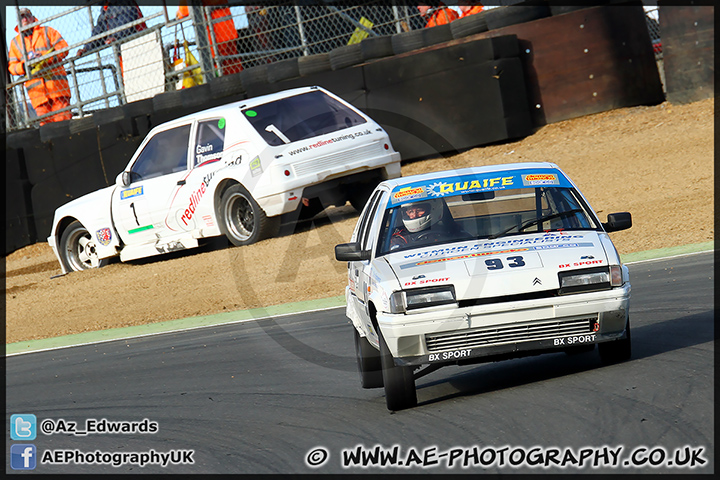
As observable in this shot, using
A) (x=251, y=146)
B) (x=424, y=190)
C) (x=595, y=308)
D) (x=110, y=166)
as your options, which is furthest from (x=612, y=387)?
(x=110, y=166)

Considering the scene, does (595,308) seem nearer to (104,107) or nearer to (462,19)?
(462,19)

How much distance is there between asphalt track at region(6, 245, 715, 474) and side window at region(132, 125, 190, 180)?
15.0ft

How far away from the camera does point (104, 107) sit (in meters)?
18.9

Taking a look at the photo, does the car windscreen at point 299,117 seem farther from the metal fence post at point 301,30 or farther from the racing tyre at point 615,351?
the racing tyre at point 615,351

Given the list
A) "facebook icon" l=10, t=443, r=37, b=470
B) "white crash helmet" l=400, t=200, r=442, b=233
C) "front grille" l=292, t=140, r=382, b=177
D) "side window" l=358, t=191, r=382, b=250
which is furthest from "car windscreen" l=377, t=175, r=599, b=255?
"front grille" l=292, t=140, r=382, b=177

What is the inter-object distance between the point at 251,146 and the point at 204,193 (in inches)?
38.3

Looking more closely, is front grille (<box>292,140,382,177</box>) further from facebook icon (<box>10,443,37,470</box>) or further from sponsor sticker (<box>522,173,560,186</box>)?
facebook icon (<box>10,443,37,470</box>)

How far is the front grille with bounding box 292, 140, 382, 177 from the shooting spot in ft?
40.9

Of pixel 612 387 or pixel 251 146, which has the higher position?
pixel 251 146

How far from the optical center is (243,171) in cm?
1261

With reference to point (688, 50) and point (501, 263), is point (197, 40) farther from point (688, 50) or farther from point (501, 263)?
point (501, 263)

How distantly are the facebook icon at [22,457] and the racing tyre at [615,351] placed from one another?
3399 mm

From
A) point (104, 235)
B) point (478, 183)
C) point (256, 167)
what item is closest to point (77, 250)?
point (104, 235)

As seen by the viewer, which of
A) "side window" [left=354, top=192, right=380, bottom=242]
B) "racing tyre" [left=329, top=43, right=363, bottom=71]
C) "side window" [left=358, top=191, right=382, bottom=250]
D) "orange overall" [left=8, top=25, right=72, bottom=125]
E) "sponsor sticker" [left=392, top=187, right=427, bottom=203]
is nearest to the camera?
"sponsor sticker" [left=392, top=187, right=427, bottom=203]
